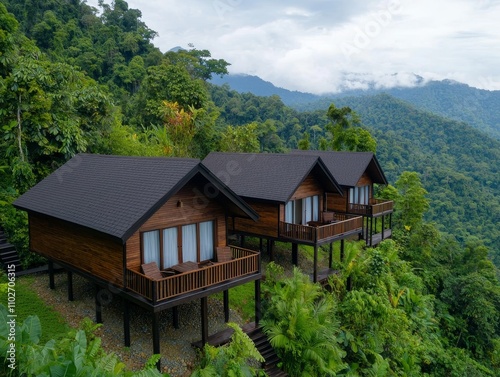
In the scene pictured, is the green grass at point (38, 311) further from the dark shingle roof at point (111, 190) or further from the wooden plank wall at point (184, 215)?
the wooden plank wall at point (184, 215)

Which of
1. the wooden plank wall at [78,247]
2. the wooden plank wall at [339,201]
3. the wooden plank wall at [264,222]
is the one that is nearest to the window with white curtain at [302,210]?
the wooden plank wall at [264,222]

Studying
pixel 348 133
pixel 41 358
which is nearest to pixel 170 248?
pixel 41 358

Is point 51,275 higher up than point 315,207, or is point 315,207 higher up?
point 315,207

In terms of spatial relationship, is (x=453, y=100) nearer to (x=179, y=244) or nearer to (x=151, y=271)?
(x=179, y=244)

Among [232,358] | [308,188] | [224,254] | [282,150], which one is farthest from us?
[282,150]

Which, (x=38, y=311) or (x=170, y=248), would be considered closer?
(x=170, y=248)

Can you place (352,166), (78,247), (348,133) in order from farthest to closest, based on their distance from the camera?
(348,133)
(352,166)
(78,247)
